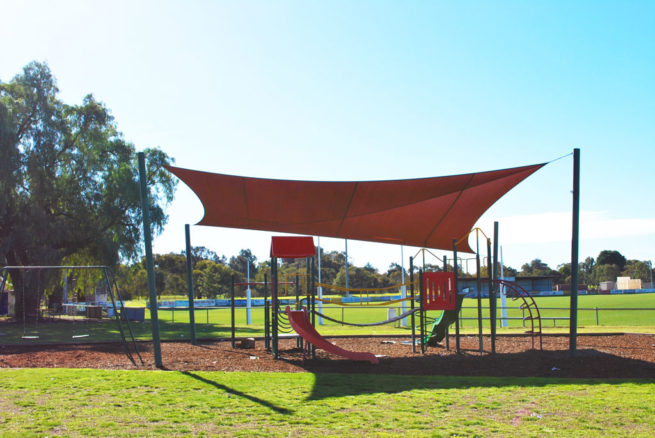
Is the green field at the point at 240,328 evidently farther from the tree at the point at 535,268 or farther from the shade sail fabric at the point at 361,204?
the tree at the point at 535,268

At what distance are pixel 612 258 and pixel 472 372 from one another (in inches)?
5268

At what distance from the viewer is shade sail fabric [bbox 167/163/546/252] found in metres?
10.7

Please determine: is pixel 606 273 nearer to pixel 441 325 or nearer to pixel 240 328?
pixel 240 328

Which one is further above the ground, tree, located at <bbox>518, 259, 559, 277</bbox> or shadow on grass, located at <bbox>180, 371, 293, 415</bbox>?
shadow on grass, located at <bbox>180, 371, 293, 415</bbox>

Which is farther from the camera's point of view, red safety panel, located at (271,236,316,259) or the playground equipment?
red safety panel, located at (271,236,316,259)

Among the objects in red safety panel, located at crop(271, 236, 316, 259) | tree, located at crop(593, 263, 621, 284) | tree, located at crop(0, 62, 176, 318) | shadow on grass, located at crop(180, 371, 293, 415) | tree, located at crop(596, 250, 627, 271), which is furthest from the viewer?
tree, located at crop(596, 250, 627, 271)

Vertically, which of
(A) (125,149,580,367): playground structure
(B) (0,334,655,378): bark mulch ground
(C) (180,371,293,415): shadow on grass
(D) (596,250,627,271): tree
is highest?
(A) (125,149,580,367): playground structure

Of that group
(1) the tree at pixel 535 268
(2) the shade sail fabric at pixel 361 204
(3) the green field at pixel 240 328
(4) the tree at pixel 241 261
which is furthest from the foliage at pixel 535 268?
(2) the shade sail fabric at pixel 361 204

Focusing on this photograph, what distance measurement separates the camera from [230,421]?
5559 mm

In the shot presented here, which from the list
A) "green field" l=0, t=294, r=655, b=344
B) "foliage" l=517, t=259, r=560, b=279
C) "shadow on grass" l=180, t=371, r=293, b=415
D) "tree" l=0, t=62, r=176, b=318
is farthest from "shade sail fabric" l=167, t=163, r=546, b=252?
"foliage" l=517, t=259, r=560, b=279

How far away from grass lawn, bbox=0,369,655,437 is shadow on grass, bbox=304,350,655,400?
7cm

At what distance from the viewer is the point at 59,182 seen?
27.8 m

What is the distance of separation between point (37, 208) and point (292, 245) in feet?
65.6

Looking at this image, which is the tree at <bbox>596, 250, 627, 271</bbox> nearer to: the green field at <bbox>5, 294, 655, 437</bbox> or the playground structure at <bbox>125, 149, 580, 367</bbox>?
the playground structure at <bbox>125, 149, 580, 367</bbox>
